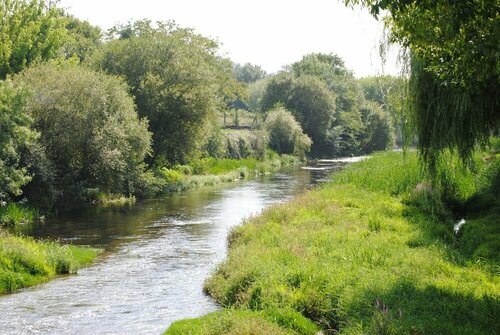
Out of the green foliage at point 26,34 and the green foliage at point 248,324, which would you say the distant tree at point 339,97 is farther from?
the green foliage at point 248,324

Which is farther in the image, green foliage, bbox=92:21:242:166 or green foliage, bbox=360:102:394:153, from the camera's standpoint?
green foliage, bbox=360:102:394:153

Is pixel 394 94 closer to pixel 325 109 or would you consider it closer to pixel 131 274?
pixel 131 274

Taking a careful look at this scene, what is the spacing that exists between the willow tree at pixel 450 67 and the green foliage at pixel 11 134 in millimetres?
19953

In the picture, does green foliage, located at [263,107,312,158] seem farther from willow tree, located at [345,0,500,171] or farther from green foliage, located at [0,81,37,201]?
willow tree, located at [345,0,500,171]

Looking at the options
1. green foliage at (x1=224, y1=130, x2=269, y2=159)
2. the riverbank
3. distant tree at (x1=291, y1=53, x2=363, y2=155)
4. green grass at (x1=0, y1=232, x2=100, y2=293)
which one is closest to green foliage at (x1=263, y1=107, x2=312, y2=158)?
green foliage at (x1=224, y1=130, x2=269, y2=159)

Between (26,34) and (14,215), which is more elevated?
(26,34)

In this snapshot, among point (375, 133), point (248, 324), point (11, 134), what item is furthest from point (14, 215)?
point (375, 133)

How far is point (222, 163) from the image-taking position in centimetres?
6103

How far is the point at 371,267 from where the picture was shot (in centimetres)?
1427

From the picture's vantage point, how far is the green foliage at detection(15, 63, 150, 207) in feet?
112

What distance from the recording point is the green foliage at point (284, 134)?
271 ft

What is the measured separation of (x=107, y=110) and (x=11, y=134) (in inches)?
396

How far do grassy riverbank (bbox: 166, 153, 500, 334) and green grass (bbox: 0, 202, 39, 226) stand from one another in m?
12.5

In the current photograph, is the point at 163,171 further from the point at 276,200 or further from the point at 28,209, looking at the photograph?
the point at 28,209
